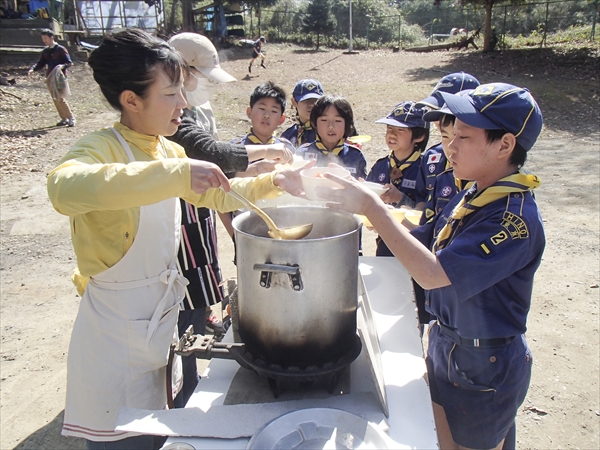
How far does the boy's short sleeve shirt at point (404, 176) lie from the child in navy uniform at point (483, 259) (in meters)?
1.39

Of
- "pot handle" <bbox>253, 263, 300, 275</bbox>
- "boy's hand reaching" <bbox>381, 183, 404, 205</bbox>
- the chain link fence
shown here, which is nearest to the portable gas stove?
"pot handle" <bbox>253, 263, 300, 275</bbox>

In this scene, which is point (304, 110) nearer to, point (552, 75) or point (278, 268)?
point (278, 268)

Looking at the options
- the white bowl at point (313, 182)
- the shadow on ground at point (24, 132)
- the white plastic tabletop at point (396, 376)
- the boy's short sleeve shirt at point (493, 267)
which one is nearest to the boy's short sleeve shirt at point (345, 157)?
the white plastic tabletop at point (396, 376)

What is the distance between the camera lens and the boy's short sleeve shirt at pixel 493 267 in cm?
146

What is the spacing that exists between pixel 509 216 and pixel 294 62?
20700mm

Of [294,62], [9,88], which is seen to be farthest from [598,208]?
[294,62]

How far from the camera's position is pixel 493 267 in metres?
1.46

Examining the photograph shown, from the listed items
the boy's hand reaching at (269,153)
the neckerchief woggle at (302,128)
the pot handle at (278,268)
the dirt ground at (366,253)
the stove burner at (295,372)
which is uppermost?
the boy's hand reaching at (269,153)

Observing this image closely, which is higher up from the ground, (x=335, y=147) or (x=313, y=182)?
(x=313, y=182)

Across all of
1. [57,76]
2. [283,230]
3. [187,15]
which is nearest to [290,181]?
[283,230]

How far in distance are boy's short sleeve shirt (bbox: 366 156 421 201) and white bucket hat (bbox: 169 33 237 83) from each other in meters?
1.27

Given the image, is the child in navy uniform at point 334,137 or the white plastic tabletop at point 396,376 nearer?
the white plastic tabletop at point 396,376

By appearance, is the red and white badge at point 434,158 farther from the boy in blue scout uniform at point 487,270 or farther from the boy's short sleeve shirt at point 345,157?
the boy in blue scout uniform at point 487,270

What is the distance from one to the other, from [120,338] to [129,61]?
93 centimetres
